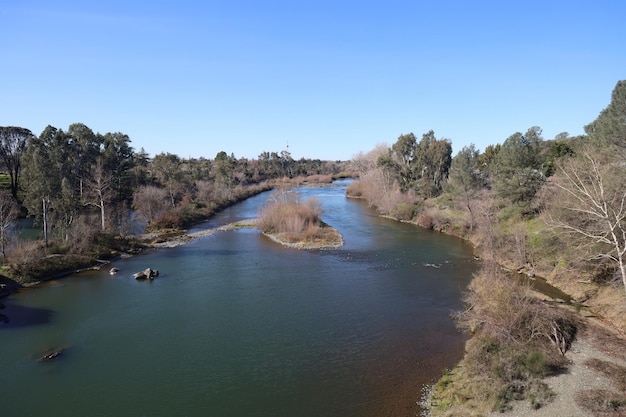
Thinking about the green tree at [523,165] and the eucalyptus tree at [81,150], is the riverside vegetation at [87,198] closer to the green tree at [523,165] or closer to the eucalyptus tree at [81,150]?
the eucalyptus tree at [81,150]

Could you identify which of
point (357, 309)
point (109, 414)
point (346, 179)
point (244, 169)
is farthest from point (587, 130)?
point (346, 179)

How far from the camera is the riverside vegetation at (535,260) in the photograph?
14273 millimetres

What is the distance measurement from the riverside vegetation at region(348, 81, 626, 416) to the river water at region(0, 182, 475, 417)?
5.82 ft

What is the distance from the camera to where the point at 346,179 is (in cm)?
13838

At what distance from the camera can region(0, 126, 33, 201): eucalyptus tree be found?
179 ft

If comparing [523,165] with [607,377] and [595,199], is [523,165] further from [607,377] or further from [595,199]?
[607,377]

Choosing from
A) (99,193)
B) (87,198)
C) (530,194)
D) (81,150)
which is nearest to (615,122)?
(530,194)

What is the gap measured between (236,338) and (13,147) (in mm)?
54353

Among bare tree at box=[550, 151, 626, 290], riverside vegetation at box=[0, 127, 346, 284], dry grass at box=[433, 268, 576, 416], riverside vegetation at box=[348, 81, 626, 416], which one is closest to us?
dry grass at box=[433, 268, 576, 416]

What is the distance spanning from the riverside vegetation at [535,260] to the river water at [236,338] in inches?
69.9

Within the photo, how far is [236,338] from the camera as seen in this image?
63.2 feet

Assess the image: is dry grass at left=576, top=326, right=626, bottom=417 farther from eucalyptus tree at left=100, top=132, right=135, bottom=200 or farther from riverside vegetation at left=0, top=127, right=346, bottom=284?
eucalyptus tree at left=100, top=132, right=135, bottom=200

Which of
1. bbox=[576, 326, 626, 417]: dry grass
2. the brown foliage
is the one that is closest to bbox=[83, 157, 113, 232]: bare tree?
the brown foliage

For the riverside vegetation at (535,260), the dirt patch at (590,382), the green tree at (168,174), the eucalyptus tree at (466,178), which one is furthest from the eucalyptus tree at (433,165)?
the dirt patch at (590,382)
